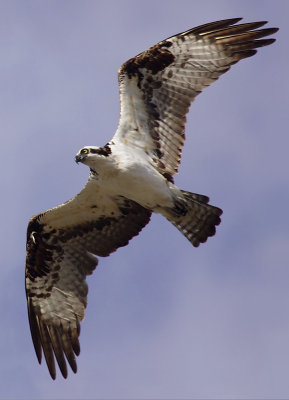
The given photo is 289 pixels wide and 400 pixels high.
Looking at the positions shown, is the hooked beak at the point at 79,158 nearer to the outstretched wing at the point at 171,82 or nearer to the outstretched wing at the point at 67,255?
the outstretched wing at the point at 171,82

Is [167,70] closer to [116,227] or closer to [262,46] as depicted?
[262,46]

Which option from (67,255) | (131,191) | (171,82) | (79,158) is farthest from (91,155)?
(67,255)

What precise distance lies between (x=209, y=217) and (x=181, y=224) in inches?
18.3

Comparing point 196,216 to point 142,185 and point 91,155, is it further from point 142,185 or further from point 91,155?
point 91,155

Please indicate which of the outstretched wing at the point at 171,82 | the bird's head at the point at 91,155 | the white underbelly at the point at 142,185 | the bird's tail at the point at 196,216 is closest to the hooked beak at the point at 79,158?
the bird's head at the point at 91,155

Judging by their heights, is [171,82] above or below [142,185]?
above

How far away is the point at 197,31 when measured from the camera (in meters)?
13.3

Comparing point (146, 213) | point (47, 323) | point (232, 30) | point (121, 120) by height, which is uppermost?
point (232, 30)

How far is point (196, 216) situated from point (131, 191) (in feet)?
3.39

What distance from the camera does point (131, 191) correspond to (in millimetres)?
12719

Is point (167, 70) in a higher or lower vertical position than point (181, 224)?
higher

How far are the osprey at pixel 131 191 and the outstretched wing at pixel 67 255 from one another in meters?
0.02

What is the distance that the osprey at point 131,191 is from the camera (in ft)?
41.8

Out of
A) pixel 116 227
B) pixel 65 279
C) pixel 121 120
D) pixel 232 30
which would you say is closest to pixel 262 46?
pixel 232 30
